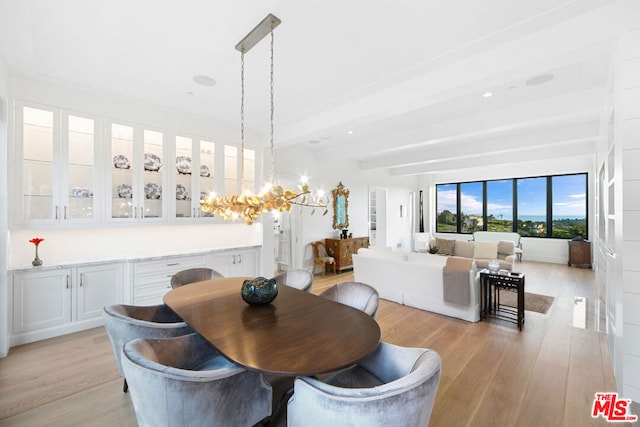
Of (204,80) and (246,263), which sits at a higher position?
(204,80)

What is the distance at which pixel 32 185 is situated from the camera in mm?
3119

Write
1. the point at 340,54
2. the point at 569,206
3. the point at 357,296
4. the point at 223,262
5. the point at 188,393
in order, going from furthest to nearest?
the point at 569,206 → the point at 223,262 → the point at 340,54 → the point at 357,296 → the point at 188,393

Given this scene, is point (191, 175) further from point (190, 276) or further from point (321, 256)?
point (321, 256)

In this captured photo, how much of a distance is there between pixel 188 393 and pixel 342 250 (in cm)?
551

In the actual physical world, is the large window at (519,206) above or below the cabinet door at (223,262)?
above

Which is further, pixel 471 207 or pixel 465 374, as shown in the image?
pixel 471 207

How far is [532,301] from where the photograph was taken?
4.57 metres

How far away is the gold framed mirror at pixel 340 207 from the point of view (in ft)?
23.4

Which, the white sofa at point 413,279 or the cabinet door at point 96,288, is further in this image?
the white sofa at point 413,279

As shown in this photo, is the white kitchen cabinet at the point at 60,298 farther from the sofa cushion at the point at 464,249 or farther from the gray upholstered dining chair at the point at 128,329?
the sofa cushion at the point at 464,249

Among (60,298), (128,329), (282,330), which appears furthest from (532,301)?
(60,298)

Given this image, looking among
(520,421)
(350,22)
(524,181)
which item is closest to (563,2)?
(350,22)

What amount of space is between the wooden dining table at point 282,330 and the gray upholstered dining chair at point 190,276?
504mm

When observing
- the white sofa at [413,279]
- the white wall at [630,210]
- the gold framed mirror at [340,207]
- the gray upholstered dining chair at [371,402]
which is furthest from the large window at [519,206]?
the gray upholstered dining chair at [371,402]
